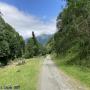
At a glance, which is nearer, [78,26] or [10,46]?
[78,26]

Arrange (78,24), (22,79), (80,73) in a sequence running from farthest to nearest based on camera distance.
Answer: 1. (78,24)
2. (80,73)
3. (22,79)

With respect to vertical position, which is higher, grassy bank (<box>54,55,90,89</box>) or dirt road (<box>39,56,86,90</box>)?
grassy bank (<box>54,55,90,89</box>)

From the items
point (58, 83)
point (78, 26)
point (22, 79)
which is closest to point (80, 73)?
point (22, 79)

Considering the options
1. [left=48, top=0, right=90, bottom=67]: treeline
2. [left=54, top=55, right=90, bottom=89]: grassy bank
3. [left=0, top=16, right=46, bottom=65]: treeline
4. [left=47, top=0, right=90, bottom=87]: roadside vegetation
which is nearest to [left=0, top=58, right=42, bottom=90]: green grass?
[left=54, top=55, right=90, bottom=89]: grassy bank

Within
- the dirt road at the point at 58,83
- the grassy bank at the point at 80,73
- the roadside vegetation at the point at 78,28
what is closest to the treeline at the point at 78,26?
the roadside vegetation at the point at 78,28

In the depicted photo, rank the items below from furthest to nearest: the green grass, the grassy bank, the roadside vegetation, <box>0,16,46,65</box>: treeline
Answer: <box>0,16,46,65</box>: treeline → the roadside vegetation → the grassy bank → the green grass

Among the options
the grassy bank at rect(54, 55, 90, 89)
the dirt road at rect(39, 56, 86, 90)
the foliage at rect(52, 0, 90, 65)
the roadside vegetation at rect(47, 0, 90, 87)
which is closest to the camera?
the dirt road at rect(39, 56, 86, 90)

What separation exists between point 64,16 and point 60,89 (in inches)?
1311

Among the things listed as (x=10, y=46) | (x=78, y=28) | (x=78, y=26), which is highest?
(x=78, y=26)

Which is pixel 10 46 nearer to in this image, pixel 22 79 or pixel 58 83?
pixel 22 79

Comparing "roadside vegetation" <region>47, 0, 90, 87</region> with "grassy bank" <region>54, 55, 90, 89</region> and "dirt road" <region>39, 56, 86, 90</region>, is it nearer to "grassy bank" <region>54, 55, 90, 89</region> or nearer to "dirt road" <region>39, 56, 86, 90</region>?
"grassy bank" <region>54, 55, 90, 89</region>

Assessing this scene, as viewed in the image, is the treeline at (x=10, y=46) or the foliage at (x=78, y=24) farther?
the treeline at (x=10, y=46)

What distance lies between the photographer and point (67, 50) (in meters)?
62.8

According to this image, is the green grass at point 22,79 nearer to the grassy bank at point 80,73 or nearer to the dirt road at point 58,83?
the dirt road at point 58,83
